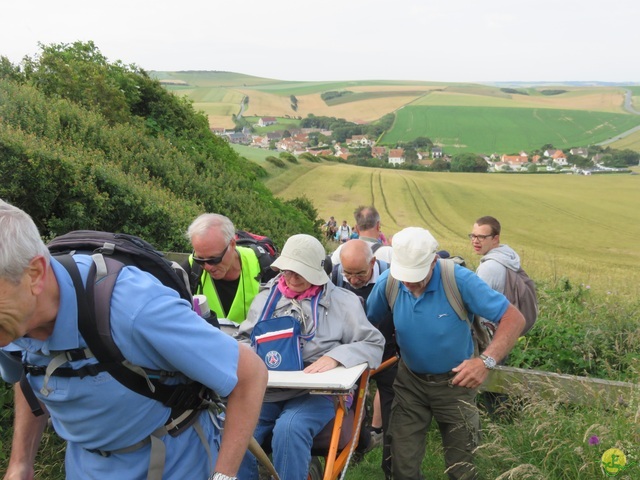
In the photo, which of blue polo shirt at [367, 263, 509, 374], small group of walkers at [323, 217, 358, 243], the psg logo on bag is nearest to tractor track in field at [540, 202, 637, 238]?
small group of walkers at [323, 217, 358, 243]

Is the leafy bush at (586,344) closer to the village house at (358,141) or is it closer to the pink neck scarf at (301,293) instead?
the pink neck scarf at (301,293)

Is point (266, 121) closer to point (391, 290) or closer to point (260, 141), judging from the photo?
point (260, 141)

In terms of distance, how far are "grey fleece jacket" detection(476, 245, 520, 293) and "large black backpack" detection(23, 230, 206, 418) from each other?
3.65 m

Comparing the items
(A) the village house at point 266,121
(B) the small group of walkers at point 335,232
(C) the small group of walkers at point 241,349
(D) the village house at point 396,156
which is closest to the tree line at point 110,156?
(C) the small group of walkers at point 241,349

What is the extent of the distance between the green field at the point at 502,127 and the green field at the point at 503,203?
24996mm

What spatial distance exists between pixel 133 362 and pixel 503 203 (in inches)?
2169

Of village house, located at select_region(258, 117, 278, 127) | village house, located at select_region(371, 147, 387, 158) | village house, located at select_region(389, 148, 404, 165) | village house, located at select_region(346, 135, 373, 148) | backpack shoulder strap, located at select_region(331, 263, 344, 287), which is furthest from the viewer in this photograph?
village house, located at select_region(258, 117, 278, 127)

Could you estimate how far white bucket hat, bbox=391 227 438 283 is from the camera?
150 inches

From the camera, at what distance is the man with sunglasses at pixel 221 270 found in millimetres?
4391

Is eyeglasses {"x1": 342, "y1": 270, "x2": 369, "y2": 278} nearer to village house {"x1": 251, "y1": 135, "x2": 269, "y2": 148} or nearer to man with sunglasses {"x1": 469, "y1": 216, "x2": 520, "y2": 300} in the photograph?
man with sunglasses {"x1": 469, "y1": 216, "x2": 520, "y2": 300}

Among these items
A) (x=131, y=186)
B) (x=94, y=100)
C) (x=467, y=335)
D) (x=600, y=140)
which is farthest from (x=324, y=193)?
(x=600, y=140)

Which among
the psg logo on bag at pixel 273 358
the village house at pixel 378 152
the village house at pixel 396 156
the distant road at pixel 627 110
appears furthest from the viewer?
the distant road at pixel 627 110

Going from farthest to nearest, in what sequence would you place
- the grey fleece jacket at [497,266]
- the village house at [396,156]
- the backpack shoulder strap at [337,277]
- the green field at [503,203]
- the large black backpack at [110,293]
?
the village house at [396,156] < the green field at [503,203] < the grey fleece jacket at [497,266] < the backpack shoulder strap at [337,277] < the large black backpack at [110,293]

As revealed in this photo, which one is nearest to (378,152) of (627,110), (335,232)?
(335,232)
